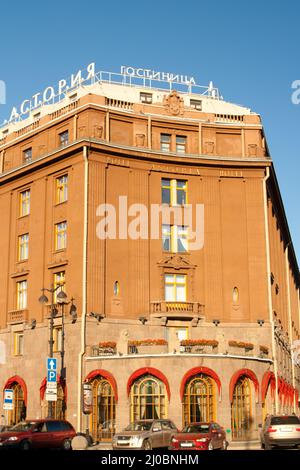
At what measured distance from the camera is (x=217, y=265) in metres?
51.6

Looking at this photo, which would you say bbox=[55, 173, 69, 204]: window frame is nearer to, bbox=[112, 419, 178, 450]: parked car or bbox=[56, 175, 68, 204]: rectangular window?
bbox=[56, 175, 68, 204]: rectangular window

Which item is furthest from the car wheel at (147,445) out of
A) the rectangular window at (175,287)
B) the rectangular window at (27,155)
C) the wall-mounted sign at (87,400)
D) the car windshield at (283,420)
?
the rectangular window at (27,155)

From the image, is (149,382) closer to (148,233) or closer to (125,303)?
(125,303)

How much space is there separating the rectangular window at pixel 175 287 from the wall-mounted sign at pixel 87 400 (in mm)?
10593

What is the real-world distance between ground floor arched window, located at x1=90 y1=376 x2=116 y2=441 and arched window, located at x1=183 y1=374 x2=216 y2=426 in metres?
4.63

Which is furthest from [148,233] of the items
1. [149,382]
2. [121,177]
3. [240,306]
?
[149,382]

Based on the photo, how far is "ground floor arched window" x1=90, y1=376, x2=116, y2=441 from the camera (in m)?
43.7

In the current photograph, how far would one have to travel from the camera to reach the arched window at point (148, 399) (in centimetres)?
4291

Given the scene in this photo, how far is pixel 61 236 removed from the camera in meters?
50.9

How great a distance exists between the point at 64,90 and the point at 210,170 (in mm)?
14508

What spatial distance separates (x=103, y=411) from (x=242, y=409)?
28.9ft

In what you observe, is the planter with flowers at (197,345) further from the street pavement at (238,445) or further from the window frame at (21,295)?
the window frame at (21,295)

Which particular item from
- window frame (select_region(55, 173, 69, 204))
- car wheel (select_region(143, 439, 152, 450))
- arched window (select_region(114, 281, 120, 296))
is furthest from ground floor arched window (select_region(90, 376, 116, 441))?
window frame (select_region(55, 173, 69, 204))

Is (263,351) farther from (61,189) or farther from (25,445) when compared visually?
(25,445)
